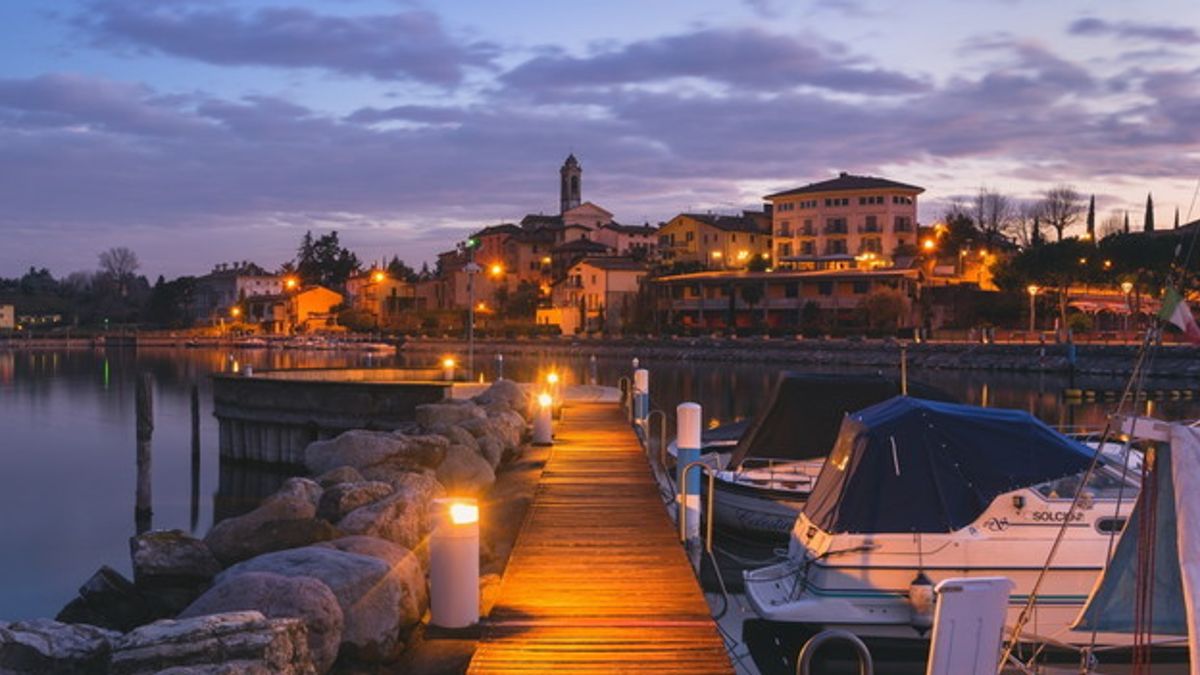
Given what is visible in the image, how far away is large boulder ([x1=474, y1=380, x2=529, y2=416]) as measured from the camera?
29900mm

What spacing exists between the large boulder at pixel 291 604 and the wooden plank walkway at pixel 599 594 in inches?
54.9

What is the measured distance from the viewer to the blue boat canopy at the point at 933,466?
14172 mm

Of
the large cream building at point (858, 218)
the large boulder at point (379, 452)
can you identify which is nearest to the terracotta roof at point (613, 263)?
the large cream building at point (858, 218)

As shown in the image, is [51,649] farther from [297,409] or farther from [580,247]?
[580,247]

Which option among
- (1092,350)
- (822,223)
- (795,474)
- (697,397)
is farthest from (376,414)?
(822,223)

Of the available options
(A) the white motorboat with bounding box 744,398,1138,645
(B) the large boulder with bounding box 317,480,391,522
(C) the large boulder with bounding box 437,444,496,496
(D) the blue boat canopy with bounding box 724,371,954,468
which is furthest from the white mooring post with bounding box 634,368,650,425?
(A) the white motorboat with bounding box 744,398,1138,645

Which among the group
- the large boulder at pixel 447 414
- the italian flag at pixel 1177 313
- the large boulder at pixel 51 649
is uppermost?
the italian flag at pixel 1177 313

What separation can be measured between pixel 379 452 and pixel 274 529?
6646mm

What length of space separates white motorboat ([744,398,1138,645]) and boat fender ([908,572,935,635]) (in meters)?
0.01

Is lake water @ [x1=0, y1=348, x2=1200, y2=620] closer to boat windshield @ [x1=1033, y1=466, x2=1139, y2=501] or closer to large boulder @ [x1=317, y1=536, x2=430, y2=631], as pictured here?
large boulder @ [x1=317, y1=536, x2=430, y2=631]

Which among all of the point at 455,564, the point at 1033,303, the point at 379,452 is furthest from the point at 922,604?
the point at 1033,303

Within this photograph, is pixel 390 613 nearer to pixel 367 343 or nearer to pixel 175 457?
pixel 175 457

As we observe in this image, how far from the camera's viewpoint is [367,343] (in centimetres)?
14625

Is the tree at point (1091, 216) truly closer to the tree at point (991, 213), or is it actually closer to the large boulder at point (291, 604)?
the tree at point (991, 213)
